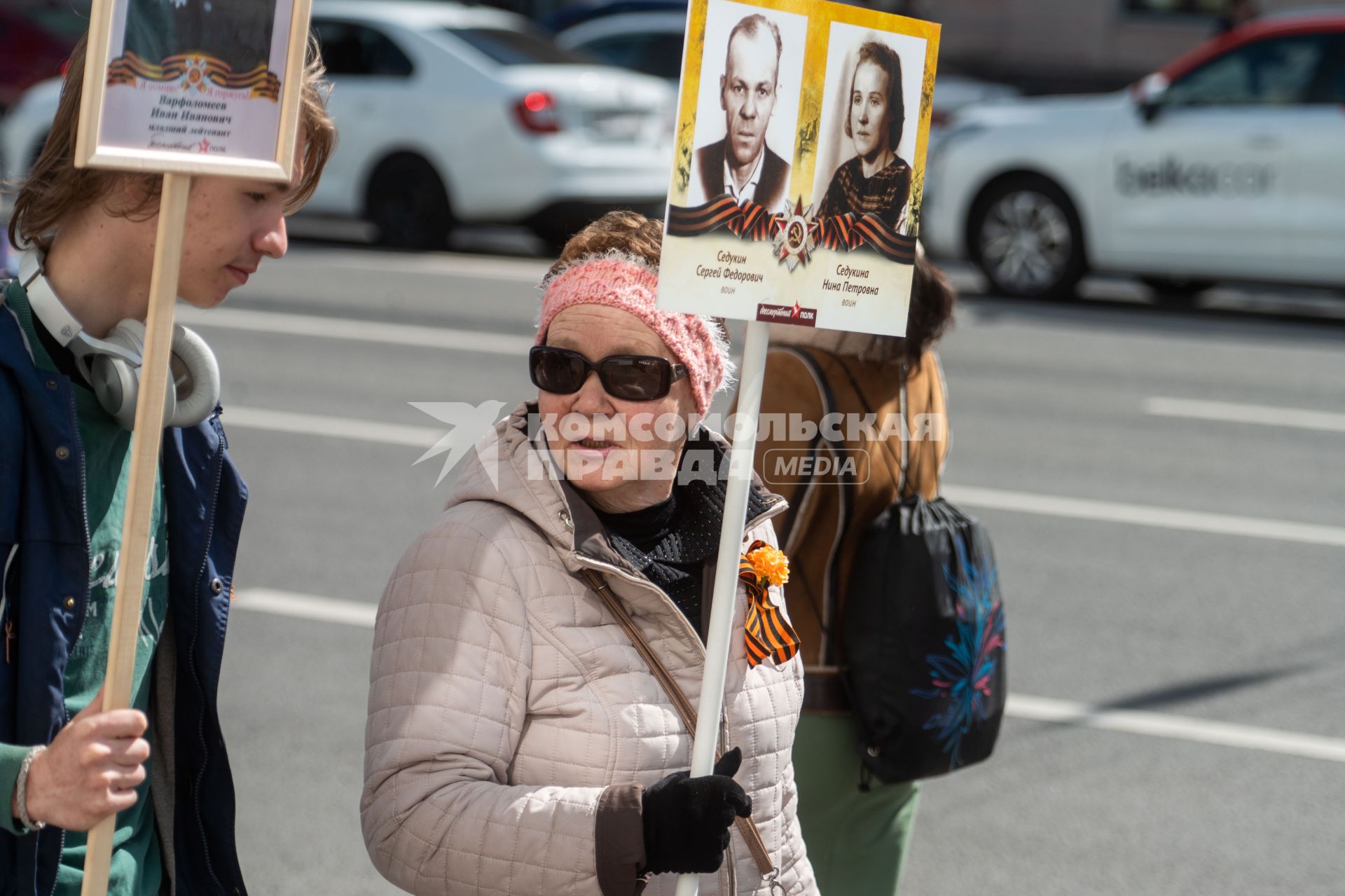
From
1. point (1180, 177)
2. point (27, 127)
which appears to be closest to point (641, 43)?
point (27, 127)

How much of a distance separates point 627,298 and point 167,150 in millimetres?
718

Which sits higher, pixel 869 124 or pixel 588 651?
pixel 869 124

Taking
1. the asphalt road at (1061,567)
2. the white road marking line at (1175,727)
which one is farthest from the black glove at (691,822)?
the white road marking line at (1175,727)

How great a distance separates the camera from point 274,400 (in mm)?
9062

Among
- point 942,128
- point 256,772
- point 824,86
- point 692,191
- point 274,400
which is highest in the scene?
point 942,128

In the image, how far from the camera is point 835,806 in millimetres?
3139

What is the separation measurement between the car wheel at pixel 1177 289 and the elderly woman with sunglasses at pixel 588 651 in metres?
10.8

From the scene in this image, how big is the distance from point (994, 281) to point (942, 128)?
Result: 164 inches

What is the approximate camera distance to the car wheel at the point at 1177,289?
41.5ft

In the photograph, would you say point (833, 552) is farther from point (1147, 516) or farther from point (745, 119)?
point (1147, 516)

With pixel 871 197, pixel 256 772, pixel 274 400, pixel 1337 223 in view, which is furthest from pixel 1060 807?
pixel 1337 223

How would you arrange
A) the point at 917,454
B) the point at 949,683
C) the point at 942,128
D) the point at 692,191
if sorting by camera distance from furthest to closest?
the point at 942,128 < the point at 917,454 < the point at 949,683 < the point at 692,191

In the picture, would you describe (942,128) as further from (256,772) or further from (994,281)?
(256,772)

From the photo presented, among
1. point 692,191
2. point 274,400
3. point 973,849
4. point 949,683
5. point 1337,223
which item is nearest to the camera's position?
point 692,191
